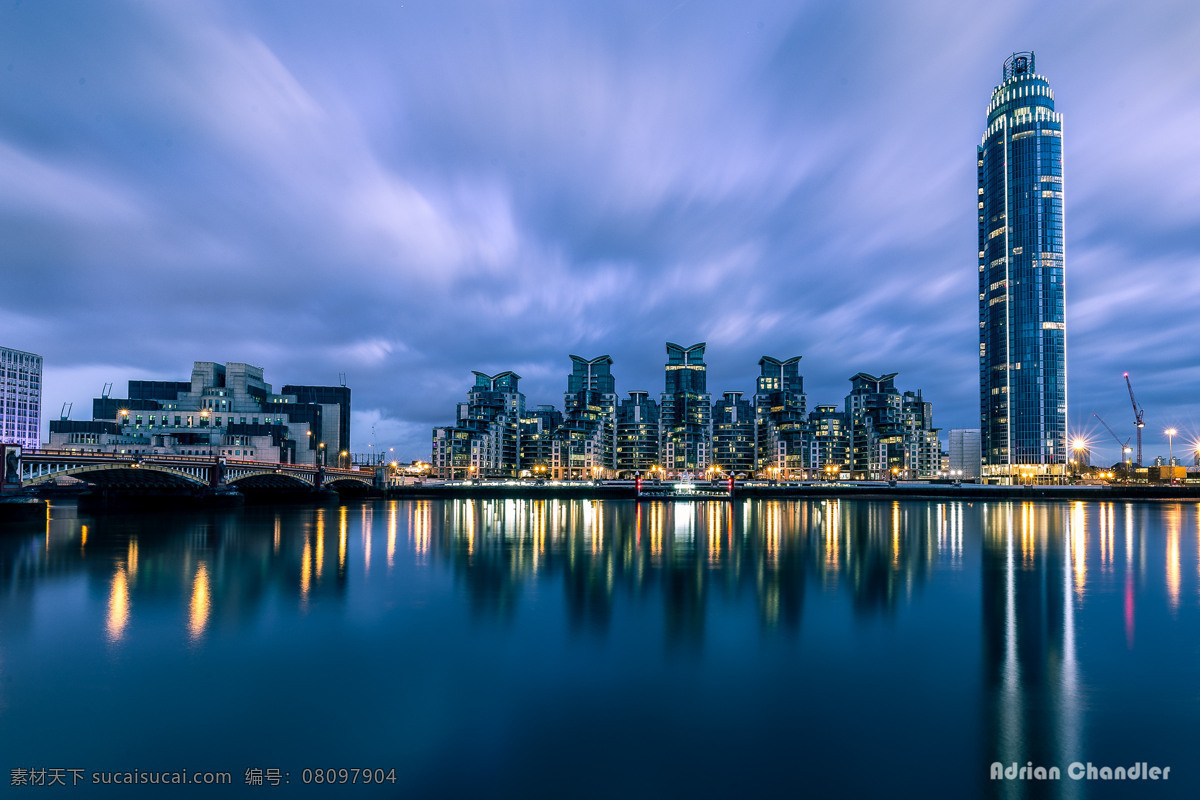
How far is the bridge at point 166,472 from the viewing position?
7019cm

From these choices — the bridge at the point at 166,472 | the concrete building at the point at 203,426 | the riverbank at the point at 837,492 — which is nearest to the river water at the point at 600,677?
the bridge at the point at 166,472

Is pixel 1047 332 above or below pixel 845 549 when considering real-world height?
above

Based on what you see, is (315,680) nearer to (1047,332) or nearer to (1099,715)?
(1099,715)

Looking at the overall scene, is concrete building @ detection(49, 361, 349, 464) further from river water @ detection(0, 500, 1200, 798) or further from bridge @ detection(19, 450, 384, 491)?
river water @ detection(0, 500, 1200, 798)

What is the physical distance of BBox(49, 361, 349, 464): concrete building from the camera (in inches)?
6102

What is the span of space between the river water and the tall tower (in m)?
174

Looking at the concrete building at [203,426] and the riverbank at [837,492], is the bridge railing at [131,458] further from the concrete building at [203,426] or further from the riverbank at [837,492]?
the concrete building at [203,426]

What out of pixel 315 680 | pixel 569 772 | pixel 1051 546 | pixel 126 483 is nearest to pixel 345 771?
pixel 569 772

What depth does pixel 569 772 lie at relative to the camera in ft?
41.5

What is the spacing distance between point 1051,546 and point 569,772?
Answer: 173 ft

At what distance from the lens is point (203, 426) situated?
166 metres

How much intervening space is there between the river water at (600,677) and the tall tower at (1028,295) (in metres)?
174

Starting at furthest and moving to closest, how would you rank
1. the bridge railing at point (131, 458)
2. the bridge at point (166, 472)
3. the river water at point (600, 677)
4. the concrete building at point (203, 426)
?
1. the concrete building at point (203, 426)
2. the bridge at point (166, 472)
3. the bridge railing at point (131, 458)
4. the river water at point (600, 677)

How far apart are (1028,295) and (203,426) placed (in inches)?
8991
